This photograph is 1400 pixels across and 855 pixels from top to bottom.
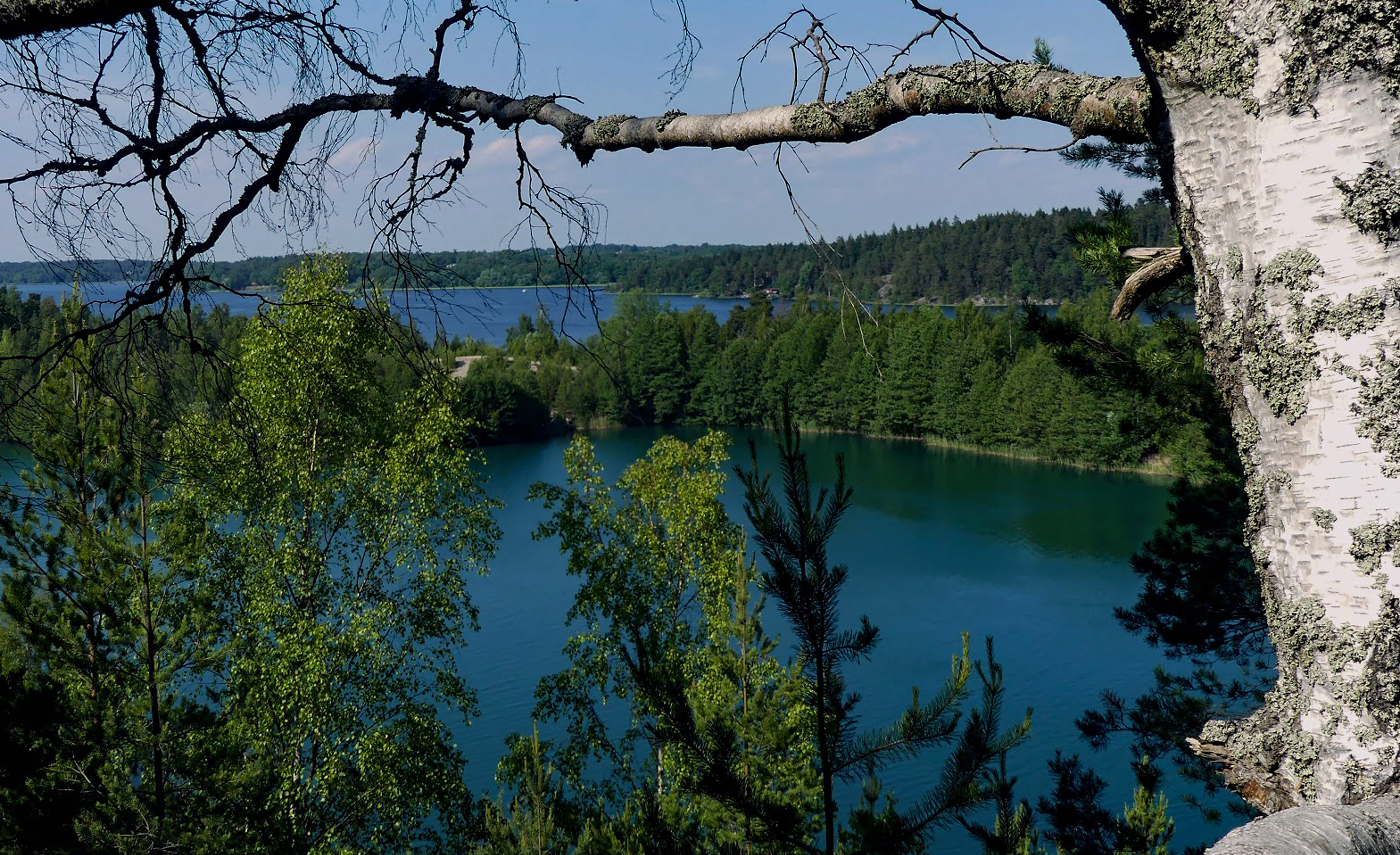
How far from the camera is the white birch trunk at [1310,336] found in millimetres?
818

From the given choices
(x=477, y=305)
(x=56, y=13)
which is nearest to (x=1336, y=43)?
(x=56, y=13)

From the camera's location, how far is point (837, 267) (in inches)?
62.1

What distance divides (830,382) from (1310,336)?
44956 mm

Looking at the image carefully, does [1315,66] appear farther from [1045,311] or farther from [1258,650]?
[1258,650]

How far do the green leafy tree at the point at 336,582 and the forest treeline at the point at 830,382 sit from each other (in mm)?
17644

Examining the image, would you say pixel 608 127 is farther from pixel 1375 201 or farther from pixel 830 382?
pixel 830 382

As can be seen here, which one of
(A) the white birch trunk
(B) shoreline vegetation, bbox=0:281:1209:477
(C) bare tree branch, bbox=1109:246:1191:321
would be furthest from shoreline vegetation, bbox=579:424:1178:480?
(A) the white birch trunk

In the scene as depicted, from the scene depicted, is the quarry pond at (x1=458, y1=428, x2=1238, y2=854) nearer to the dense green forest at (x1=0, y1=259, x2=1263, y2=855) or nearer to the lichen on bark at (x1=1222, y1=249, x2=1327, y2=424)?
the dense green forest at (x1=0, y1=259, x2=1263, y2=855)

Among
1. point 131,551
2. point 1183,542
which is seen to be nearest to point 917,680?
point 1183,542

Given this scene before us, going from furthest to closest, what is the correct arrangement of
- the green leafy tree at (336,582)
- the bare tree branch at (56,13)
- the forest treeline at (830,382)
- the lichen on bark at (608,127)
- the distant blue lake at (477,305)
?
the forest treeline at (830,382) < the green leafy tree at (336,582) < the distant blue lake at (477,305) < the lichen on bark at (608,127) < the bare tree branch at (56,13)

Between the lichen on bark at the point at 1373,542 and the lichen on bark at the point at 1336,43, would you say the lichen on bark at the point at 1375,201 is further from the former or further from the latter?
the lichen on bark at the point at 1373,542

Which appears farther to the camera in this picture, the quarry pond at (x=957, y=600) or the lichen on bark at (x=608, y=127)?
the quarry pond at (x=957, y=600)

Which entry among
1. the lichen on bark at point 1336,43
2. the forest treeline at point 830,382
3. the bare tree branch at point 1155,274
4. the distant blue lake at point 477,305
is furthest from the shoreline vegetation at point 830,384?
the lichen on bark at point 1336,43

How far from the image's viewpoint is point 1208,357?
97 cm
